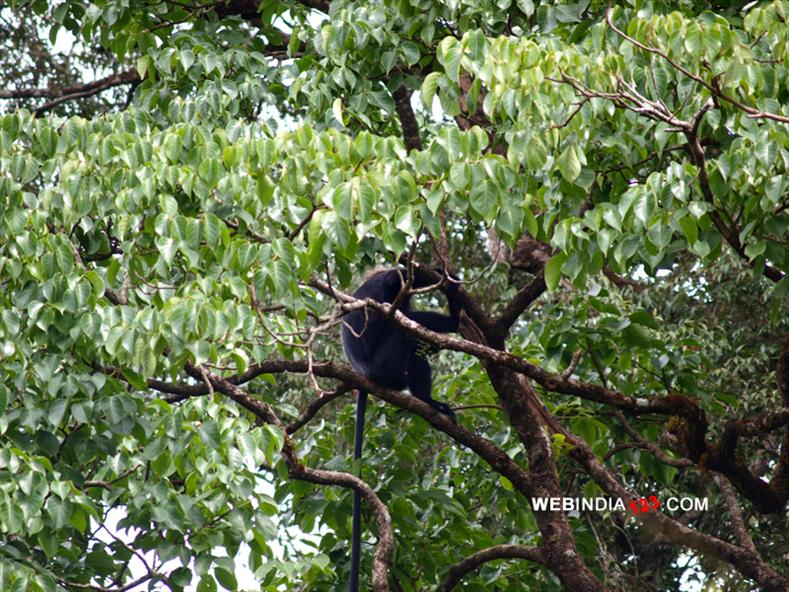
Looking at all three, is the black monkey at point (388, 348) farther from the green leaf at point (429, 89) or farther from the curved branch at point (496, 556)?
the green leaf at point (429, 89)

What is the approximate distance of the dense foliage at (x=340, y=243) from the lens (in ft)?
9.07

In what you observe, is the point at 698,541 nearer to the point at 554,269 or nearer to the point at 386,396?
the point at 386,396

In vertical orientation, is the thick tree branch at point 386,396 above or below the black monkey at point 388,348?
below

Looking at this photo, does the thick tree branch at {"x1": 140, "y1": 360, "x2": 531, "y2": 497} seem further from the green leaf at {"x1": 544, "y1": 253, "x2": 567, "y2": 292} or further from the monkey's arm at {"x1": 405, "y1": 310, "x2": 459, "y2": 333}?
the green leaf at {"x1": 544, "y1": 253, "x2": 567, "y2": 292}

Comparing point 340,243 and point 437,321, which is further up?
point 437,321

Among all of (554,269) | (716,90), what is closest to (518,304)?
(554,269)

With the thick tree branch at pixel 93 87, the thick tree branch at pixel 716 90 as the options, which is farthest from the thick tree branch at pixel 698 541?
the thick tree branch at pixel 93 87


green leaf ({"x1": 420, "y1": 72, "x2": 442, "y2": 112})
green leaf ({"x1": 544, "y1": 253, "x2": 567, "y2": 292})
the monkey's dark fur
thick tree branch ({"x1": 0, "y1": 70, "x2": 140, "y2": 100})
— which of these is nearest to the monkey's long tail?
the monkey's dark fur

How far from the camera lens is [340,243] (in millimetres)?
2629

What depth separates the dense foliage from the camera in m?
2.76

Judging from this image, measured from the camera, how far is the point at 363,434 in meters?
4.46

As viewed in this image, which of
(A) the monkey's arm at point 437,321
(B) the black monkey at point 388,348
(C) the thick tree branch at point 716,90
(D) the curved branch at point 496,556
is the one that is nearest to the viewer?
(C) the thick tree branch at point 716,90

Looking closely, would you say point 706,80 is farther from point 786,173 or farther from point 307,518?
point 307,518

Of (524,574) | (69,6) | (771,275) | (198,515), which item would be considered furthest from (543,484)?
(69,6)
